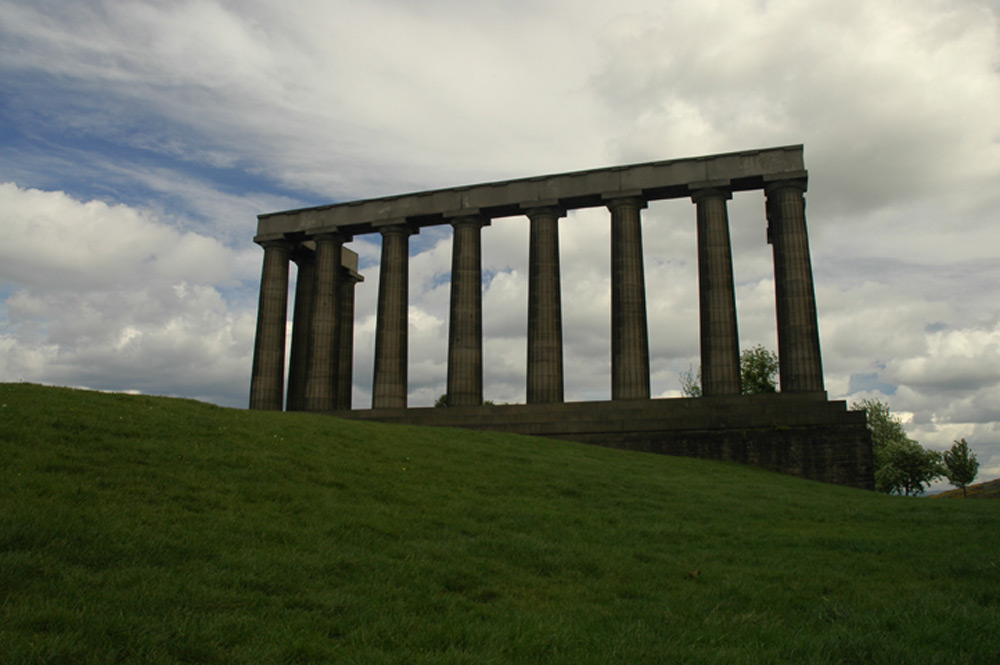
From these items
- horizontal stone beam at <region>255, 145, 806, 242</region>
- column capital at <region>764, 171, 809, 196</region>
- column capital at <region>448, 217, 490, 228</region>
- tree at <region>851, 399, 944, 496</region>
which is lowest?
tree at <region>851, 399, 944, 496</region>

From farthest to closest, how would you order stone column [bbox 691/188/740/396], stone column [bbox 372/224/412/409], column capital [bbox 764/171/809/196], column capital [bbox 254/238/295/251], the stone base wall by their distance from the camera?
column capital [bbox 254/238/295/251] < stone column [bbox 372/224/412/409] < column capital [bbox 764/171/809/196] < stone column [bbox 691/188/740/396] < the stone base wall

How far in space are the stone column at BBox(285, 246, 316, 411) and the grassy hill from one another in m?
38.3

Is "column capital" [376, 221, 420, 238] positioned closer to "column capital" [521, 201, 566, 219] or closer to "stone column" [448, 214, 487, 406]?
"stone column" [448, 214, 487, 406]

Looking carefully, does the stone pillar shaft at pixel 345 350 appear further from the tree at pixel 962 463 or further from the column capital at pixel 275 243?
the tree at pixel 962 463

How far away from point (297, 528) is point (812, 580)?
7839mm

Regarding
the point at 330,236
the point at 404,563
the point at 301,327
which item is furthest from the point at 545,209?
the point at 404,563

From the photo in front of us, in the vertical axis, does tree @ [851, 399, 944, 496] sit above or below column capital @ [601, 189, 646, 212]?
below

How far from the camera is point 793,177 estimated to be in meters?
42.1

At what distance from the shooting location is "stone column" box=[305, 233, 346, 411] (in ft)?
163

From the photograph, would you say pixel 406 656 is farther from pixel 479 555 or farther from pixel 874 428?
pixel 874 428

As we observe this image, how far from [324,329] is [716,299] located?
90.9 feet

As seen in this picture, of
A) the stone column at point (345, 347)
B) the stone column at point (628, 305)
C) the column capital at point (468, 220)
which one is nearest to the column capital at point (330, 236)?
the stone column at point (345, 347)

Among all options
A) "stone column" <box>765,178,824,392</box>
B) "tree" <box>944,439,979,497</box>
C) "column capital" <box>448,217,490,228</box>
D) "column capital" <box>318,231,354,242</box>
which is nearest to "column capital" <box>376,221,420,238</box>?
"column capital" <box>318,231,354,242</box>

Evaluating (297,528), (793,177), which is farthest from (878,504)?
(793,177)
